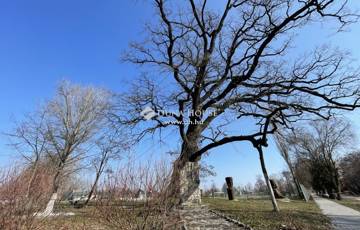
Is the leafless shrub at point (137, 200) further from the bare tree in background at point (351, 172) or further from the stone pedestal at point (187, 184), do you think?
the bare tree in background at point (351, 172)

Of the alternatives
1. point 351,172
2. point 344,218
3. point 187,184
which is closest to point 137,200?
point 187,184

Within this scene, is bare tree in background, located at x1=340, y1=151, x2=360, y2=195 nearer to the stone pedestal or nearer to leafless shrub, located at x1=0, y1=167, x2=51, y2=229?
the stone pedestal

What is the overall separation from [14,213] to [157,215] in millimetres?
3050

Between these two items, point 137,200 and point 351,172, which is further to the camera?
point 351,172

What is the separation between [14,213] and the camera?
497cm

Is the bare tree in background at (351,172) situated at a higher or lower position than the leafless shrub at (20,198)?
higher

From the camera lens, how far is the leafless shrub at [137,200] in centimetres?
432

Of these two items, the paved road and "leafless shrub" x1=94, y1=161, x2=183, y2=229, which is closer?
"leafless shrub" x1=94, y1=161, x2=183, y2=229

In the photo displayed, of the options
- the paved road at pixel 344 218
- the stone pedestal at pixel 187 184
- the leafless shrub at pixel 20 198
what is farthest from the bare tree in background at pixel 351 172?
the leafless shrub at pixel 20 198

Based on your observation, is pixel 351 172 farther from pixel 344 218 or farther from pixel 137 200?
pixel 137 200

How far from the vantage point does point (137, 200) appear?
4398 mm

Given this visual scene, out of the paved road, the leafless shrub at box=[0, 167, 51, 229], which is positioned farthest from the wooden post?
the leafless shrub at box=[0, 167, 51, 229]

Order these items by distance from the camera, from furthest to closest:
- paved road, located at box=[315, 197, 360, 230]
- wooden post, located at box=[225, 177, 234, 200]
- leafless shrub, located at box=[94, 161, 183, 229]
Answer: wooden post, located at box=[225, 177, 234, 200]
paved road, located at box=[315, 197, 360, 230]
leafless shrub, located at box=[94, 161, 183, 229]

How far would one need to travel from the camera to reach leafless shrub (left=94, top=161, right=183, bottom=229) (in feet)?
14.2
